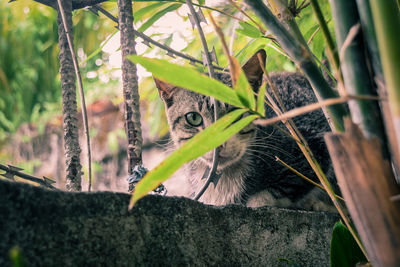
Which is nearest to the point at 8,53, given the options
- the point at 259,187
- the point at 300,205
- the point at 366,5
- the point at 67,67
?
the point at 67,67

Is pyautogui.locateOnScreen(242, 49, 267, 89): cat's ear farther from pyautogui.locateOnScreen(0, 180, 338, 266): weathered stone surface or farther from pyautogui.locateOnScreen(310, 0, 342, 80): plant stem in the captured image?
pyautogui.locateOnScreen(310, 0, 342, 80): plant stem

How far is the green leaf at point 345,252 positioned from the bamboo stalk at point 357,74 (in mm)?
184

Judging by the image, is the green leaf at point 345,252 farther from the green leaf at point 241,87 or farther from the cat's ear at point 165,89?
the cat's ear at point 165,89

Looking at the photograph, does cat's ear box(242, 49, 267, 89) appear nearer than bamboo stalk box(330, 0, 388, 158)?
No

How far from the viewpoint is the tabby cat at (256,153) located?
988 millimetres

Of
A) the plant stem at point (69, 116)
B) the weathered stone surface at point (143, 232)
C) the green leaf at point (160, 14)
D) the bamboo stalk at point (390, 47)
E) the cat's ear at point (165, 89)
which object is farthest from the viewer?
the cat's ear at point (165, 89)

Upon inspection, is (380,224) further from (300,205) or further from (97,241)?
(300,205)

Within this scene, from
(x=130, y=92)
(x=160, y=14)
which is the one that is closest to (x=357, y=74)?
(x=130, y=92)

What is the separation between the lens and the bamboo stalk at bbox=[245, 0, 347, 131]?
0.34 metres

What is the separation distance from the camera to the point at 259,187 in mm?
1029

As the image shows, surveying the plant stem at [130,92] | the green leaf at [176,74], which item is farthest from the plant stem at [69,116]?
the green leaf at [176,74]

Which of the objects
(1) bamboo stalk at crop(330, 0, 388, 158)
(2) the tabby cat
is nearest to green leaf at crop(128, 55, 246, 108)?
(1) bamboo stalk at crop(330, 0, 388, 158)

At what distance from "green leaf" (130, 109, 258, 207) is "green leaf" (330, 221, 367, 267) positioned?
22cm

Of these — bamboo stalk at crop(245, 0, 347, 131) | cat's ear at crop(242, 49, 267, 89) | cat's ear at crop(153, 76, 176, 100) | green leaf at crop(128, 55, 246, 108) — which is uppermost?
cat's ear at crop(242, 49, 267, 89)
